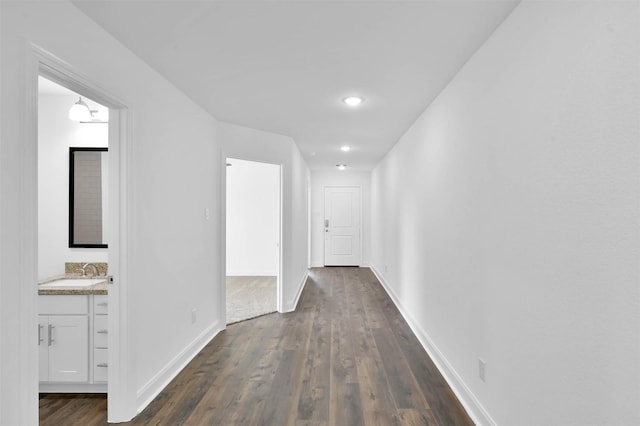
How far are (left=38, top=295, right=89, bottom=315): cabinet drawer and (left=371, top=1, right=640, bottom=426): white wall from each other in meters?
2.78

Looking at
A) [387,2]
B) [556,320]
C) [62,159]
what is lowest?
[556,320]

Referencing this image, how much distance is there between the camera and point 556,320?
1.51m

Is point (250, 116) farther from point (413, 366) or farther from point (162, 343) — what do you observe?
point (413, 366)

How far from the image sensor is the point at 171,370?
2.96 meters

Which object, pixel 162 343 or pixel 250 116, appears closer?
pixel 162 343

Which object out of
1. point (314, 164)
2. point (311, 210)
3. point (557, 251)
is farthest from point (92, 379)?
point (311, 210)

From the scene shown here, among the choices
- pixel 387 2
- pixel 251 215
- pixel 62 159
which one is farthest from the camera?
pixel 251 215

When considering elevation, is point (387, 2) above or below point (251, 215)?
above

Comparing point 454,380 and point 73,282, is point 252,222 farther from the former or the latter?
point 454,380

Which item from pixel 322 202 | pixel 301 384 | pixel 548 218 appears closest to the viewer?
pixel 548 218

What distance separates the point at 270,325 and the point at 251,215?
3724 millimetres

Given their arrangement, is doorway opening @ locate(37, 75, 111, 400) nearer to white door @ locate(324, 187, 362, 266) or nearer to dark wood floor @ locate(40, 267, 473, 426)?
dark wood floor @ locate(40, 267, 473, 426)

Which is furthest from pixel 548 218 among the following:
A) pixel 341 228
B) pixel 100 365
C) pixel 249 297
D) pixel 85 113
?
pixel 341 228

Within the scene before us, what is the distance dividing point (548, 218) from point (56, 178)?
12.0 ft
